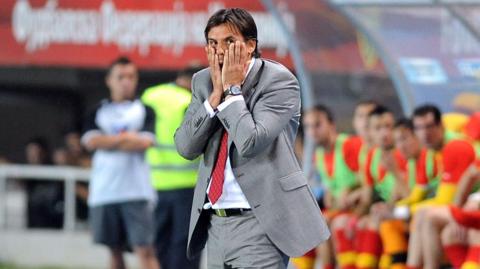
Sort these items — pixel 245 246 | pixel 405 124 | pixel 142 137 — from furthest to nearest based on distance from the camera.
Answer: pixel 142 137 → pixel 405 124 → pixel 245 246

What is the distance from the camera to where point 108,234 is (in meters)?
11.7

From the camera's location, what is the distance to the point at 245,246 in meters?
6.60

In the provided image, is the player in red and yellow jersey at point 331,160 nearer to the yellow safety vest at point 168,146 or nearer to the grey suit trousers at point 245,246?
the yellow safety vest at point 168,146

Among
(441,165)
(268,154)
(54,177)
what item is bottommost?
(54,177)

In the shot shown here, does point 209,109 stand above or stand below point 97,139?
above

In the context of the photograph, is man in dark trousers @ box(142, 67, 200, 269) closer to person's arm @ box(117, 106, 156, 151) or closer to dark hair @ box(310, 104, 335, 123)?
Result: person's arm @ box(117, 106, 156, 151)

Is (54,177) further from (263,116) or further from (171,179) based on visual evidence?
(263,116)

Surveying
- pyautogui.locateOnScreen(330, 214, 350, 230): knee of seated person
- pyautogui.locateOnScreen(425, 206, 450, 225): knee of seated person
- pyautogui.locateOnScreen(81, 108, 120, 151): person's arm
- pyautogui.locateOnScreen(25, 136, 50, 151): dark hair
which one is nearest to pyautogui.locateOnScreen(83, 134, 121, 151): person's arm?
pyautogui.locateOnScreen(81, 108, 120, 151): person's arm

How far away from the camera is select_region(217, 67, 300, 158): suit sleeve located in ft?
21.1

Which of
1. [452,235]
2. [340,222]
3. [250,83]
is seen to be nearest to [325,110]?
[340,222]

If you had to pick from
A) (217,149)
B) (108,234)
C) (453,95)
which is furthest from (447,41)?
(217,149)

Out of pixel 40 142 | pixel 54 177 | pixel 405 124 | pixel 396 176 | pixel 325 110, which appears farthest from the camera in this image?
pixel 40 142

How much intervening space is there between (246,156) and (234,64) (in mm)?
394

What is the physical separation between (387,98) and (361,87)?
9.2 inches
